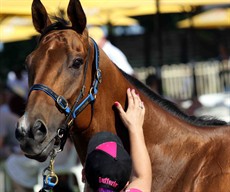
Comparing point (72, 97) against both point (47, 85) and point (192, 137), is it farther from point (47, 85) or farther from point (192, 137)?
point (192, 137)

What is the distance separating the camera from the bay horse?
4379 millimetres

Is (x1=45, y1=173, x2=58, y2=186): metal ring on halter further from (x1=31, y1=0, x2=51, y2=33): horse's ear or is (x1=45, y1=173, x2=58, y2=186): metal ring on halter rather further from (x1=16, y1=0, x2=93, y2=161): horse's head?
(x1=31, y1=0, x2=51, y2=33): horse's ear

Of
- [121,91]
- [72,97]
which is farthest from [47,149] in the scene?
[121,91]

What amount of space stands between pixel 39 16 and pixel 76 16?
1.01 feet

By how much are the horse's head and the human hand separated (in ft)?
1.10

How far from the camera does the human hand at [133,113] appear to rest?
15.3 feet

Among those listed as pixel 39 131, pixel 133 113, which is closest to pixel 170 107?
pixel 133 113

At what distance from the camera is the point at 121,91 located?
189 inches

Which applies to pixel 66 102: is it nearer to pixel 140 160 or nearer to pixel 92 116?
pixel 92 116

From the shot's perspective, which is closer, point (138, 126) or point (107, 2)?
point (138, 126)

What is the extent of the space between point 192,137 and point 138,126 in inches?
16.1

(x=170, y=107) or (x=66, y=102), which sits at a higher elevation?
(x=66, y=102)

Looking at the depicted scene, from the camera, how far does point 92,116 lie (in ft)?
15.3

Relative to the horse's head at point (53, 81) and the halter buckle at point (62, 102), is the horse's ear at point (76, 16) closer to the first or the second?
the horse's head at point (53, 81)
